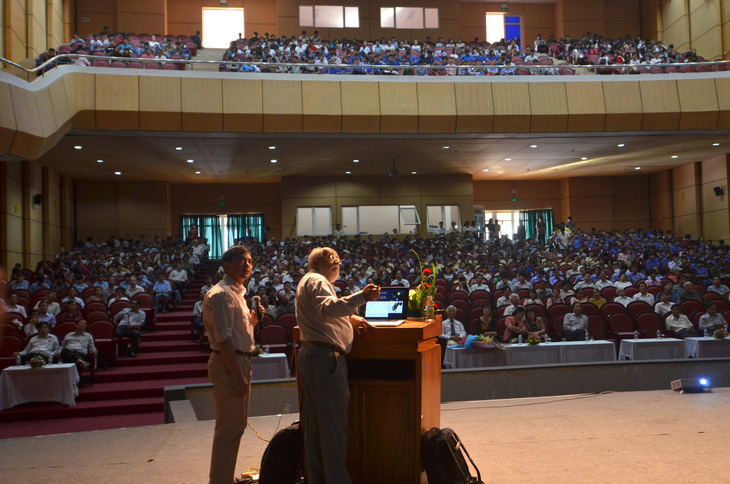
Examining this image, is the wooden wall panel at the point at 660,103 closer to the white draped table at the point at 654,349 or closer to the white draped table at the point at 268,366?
the white draped table at the point at 654,349

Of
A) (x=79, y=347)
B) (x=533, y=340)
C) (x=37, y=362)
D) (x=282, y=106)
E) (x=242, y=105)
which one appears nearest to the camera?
(x=37, y=362)

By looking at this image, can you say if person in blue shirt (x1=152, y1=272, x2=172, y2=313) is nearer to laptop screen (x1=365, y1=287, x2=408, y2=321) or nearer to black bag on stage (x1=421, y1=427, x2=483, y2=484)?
laptop screen (x1=365, y1=287, x2=408, y2=321)

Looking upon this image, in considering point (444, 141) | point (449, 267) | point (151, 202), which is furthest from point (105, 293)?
point (151, 202)

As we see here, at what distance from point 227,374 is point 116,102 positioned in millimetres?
10553

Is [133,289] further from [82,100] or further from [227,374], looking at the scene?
[227,374]

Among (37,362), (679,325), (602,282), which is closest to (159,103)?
(37,362)

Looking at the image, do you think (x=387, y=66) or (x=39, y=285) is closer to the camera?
(x=39, y=285)

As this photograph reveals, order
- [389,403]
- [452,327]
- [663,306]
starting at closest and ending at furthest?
[389,403] < [452,327] < [663,306]

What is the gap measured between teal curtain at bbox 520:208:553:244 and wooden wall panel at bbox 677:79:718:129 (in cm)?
933

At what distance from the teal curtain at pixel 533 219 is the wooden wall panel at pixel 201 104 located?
44.1 ft

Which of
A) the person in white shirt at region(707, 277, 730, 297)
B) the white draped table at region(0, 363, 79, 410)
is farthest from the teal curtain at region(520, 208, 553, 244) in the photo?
the white draped table at region(0, 363, 79, 410)

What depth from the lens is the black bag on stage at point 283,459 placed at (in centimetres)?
329

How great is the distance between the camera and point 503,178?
73.8 feet

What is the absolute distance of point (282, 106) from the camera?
13.2 m
